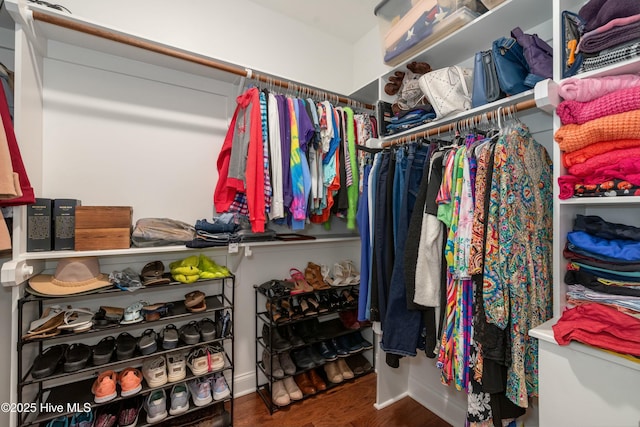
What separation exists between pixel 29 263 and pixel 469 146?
6.66 ft

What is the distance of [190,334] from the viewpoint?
4.90 feet

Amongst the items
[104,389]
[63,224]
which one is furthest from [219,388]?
[63,224]

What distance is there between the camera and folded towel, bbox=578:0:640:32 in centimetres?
84

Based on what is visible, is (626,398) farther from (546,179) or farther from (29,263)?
(29,263)

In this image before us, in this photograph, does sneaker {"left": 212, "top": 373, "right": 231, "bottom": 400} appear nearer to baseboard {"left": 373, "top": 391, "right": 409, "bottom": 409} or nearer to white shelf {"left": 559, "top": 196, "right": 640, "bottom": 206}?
baseboard {"left": 373, "top": 391, "right": 409, "bottom": 409}

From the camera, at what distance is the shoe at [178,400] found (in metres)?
1.42

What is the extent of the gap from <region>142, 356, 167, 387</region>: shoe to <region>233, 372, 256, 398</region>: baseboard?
1.91ft

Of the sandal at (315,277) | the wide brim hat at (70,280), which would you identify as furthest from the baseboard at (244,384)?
the wide brim hat at (70,280)

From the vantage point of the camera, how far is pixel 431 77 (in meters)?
1.40

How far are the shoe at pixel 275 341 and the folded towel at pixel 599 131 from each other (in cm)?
171

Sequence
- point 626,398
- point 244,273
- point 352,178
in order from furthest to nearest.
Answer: point 244,273
point 352,178
point 626,398

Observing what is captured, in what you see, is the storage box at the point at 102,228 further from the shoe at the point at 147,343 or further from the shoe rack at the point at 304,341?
the shoe rack at the point at 304,341

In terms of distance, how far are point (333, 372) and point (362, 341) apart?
326 millimetres

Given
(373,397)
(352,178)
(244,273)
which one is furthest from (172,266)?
(373,397)
